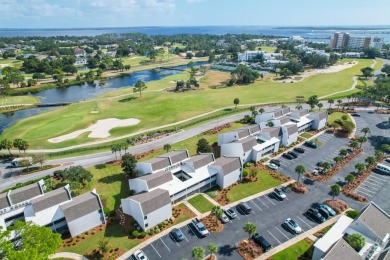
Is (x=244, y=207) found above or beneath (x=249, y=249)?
above

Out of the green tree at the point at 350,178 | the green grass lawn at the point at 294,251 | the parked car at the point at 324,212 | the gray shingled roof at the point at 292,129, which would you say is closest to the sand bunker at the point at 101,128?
the gray shingled roof at the point at 292,129

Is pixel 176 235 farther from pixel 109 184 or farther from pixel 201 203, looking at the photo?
pixel 109 184

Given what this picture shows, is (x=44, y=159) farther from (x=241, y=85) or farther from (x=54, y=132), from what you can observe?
(x=241, y=85)

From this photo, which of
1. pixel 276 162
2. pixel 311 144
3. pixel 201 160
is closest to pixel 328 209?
pixel 276 162

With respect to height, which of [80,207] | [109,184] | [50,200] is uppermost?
[50,200]

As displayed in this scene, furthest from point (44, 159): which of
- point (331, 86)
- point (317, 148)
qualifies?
point (331, 86)

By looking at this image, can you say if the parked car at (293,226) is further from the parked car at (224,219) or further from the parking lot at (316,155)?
the parking lot at (316,155)

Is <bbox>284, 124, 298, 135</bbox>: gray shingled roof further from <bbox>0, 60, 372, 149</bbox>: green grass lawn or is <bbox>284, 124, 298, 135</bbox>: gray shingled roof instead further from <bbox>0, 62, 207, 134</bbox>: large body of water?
<bbox>0, 62, 207, 134</bbox>: large body of water
